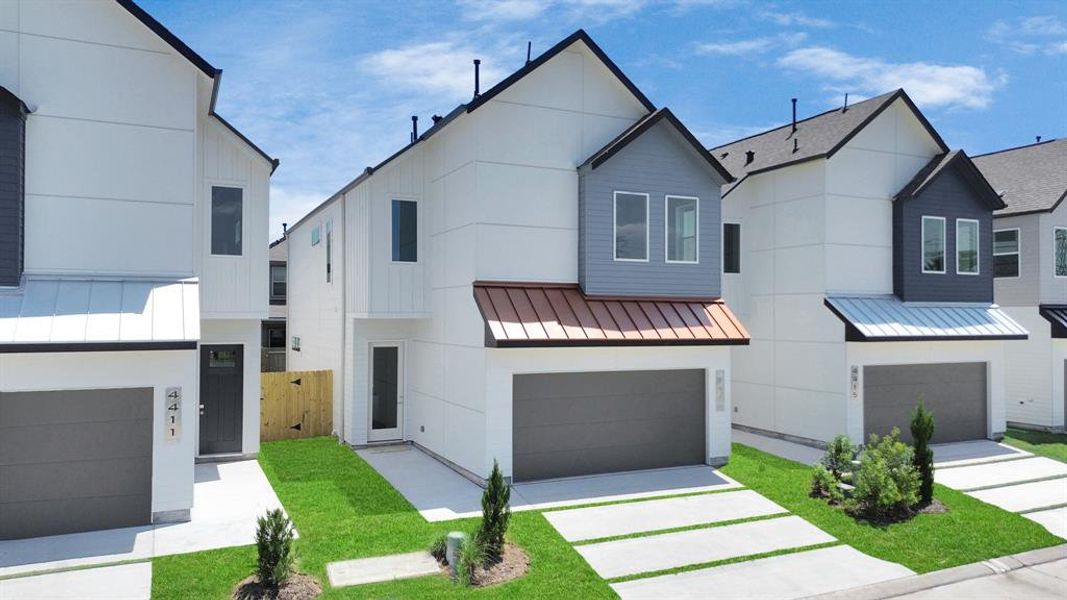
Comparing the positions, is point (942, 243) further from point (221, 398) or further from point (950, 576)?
point (221, 398)

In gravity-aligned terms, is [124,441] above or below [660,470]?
above

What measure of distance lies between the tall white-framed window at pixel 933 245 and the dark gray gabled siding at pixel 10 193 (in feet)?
63.2

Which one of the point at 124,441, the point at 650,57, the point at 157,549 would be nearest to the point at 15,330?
the point at 124,441

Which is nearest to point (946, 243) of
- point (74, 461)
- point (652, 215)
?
point (652, 215)

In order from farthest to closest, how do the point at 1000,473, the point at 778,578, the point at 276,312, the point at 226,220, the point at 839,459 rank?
the point at 276,312
the point at 1000,473
the point at 226,220
the point at 839,459
the point at 778,578

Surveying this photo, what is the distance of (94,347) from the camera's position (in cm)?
984

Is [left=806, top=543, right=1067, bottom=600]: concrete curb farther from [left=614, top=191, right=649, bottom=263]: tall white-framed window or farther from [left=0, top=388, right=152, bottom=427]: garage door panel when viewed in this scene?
[left=0, top=388, right=152, bottom=427]: garage door panel

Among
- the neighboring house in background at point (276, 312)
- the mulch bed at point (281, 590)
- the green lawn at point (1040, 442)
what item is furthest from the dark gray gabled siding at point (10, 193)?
the green lawn at point (1040, 442)

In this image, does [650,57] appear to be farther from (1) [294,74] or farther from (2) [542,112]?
(1) [294,74]

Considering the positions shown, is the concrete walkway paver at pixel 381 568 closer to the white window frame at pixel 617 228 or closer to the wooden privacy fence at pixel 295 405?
the white window frame at pixel 617 228

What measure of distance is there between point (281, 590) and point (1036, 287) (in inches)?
870

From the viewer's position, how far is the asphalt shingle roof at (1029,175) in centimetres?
2103

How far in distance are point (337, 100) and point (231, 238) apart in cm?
560

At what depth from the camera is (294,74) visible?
16.6 m
